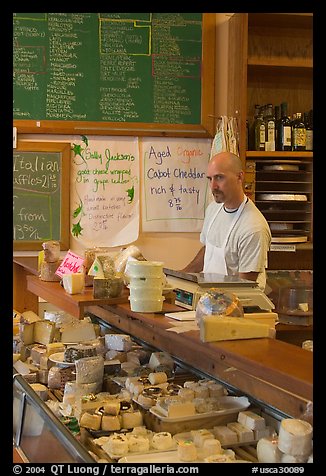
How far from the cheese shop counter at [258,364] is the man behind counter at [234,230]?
4.18 feet

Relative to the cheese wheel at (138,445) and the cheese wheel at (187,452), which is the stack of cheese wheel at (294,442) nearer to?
the cheese wheel at (187,452)

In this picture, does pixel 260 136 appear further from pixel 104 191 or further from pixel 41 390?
pixel 41 390

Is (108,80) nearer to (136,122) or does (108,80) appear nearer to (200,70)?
(136,122)

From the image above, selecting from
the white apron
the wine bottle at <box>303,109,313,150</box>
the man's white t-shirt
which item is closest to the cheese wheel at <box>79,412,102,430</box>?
the man's white t-shirt

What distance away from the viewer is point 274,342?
1817 millimetres

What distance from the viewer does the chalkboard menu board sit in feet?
15.2

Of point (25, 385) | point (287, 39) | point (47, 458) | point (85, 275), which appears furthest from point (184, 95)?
point (47, 458)

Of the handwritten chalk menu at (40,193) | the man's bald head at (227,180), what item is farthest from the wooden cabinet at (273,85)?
the handwritten chalk menu at (40,193)

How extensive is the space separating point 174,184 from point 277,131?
83 cm

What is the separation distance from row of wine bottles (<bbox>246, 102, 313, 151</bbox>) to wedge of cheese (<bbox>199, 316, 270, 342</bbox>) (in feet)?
9.81

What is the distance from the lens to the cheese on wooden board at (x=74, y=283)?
8.52 ft

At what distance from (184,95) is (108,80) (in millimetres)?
566

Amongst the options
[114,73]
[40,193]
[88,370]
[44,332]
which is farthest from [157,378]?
[114,73]
